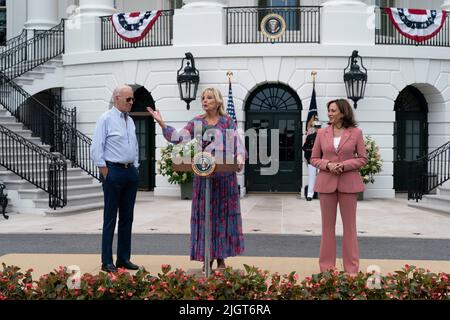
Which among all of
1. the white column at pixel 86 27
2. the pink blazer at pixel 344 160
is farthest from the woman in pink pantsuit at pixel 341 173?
the white column at pixel 86 27

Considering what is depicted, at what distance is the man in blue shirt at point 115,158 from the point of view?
22.4ft

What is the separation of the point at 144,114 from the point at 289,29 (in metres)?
5.50

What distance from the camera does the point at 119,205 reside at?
23.0 ft

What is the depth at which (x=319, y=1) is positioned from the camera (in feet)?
66.7

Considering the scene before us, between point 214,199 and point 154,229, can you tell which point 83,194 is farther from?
point 214,199

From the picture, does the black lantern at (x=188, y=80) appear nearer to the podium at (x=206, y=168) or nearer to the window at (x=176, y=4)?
the window at (x=176, y=4)

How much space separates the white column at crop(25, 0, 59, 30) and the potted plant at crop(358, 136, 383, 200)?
464 inches

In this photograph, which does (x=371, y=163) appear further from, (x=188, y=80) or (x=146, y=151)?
(x=146, y=151)

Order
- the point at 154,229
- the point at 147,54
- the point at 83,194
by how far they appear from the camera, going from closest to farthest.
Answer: the point at 154,229 < the point at 83,194 < the point at 147,54

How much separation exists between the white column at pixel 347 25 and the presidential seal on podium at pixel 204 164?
12.7 metres

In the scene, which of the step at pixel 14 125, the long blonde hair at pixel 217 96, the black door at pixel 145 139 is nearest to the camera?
the long blonde hair at pixel 217 96

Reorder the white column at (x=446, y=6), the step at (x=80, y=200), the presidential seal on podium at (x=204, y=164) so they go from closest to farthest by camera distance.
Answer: the presidential seal on podium at (x=204, y=164), the step at (x=80, y=200), the white column at (x=446, y=6)

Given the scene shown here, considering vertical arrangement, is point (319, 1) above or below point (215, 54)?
above

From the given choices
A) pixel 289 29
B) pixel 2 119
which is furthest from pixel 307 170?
pixel 2 119
